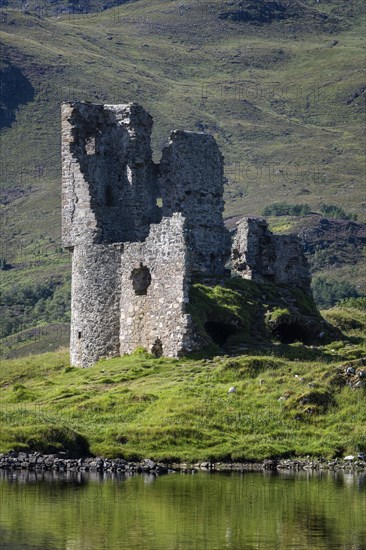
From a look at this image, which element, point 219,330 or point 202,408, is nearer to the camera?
point 202,408

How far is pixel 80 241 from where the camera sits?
55531 mm

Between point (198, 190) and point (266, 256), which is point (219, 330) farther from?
point (198, 190)

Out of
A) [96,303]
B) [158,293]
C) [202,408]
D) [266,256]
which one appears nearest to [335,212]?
[266,256]

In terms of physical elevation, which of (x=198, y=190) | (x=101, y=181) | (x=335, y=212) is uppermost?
(x=335, y=212)

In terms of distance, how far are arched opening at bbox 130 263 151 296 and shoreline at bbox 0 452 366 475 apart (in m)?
13.0

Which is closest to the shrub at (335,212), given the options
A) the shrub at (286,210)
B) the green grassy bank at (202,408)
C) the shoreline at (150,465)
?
the shrub at (286,210)

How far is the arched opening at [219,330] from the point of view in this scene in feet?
170

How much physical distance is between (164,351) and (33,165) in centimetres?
13032

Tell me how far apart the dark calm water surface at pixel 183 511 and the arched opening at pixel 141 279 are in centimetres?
1432

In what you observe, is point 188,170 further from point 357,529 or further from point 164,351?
point 357,529

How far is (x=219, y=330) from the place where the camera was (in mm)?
52219

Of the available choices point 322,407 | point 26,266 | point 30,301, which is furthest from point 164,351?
point 26,266

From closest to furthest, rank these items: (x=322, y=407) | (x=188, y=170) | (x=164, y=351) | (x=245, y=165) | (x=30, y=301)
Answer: (x=322, y=407) → (x=164, y=351) → (x=188, y=170) → (x=30, y=301) → (x=245, y=165)

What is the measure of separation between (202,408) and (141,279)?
399 inches
